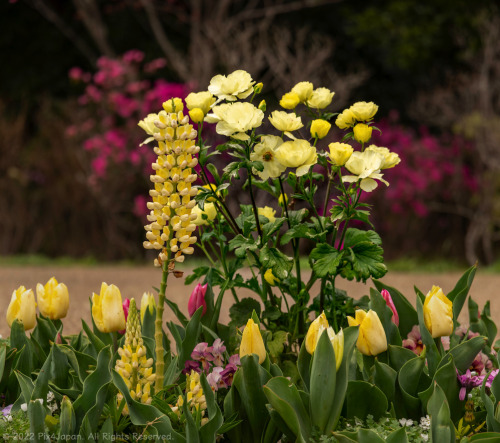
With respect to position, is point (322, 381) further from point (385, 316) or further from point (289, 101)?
point (289, 101)

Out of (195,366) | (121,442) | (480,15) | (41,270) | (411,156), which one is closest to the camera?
(121,442)

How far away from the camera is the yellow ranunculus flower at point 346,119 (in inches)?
78.8

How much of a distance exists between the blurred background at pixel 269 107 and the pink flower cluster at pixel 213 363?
6.65 m

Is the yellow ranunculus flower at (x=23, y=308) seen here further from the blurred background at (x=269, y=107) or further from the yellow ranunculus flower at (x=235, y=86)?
the blurred background at (x=269, y=107)

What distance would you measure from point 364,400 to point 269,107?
7581 millimetres

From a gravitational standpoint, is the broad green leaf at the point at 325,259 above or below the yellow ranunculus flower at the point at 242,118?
below

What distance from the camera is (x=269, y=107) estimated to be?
9000mm

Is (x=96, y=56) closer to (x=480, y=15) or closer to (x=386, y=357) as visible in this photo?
(x=480, y=15)

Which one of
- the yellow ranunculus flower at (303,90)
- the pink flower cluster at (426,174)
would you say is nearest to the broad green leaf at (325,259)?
the yellow ranunculus flower at (303,90)

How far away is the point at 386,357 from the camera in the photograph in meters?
1.80

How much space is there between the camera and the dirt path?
5242 mm

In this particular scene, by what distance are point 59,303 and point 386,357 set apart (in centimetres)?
93

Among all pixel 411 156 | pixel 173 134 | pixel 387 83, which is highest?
pixel 387 83

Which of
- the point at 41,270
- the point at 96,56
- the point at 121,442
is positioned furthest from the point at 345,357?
the point at 96,56
